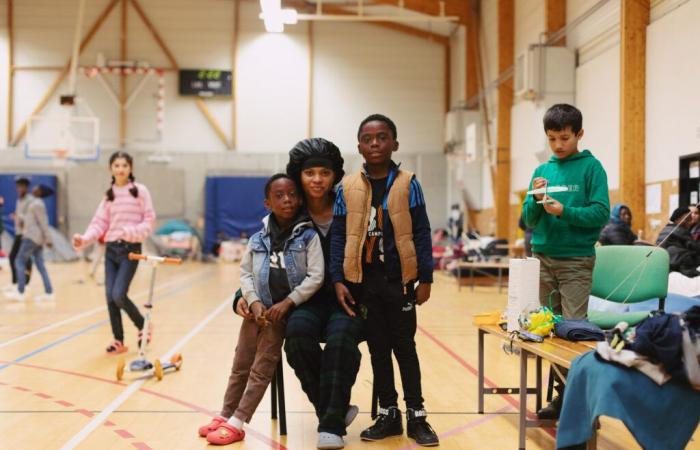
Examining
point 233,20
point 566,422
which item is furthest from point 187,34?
point 566,422

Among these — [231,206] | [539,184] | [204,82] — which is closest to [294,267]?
[539,184]

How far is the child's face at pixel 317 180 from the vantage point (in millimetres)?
3729

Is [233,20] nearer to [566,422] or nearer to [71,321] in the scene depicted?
[71,321]

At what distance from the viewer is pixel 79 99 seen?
811 inches

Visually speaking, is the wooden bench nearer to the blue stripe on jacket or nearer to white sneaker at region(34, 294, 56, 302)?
the blue stripe on jacket

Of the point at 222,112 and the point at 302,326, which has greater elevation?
the point at 222,112

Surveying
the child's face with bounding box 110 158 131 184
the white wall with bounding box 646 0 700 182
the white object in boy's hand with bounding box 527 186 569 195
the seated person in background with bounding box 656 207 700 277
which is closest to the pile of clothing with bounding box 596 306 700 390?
the white object in boy's hand with bounding box 527 186 569 195

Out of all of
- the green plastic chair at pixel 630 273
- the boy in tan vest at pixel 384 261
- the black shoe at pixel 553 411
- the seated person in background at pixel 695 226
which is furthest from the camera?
the seated person in background at pixel 695 226

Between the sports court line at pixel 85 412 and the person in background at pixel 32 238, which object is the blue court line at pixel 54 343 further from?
the person in background at pixel 32 238

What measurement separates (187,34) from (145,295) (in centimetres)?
1217

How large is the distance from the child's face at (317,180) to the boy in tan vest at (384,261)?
0.55 ft

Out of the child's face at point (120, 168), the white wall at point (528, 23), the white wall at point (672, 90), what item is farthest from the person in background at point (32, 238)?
the white wall at point (528, 23)

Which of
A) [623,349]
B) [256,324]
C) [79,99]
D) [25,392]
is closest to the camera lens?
[623,349]

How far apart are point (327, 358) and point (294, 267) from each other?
51 cm
